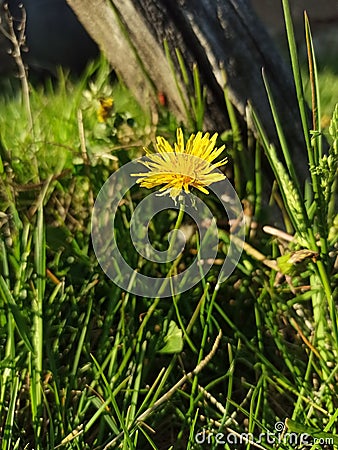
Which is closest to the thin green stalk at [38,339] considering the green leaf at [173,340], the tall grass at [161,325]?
the tall grass at [161,325]

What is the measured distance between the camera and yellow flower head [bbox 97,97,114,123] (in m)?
1.26

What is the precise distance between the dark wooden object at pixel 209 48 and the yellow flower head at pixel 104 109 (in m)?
0.09

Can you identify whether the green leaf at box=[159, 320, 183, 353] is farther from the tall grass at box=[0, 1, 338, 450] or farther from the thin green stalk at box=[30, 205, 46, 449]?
the thin green stalk at box=[30, 205, 46, 449]

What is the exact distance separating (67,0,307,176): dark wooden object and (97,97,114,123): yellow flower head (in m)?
0.09

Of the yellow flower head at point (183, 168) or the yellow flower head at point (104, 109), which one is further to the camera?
the yellow flower head at point (104, 109)

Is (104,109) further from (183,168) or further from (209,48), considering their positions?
(183,168)

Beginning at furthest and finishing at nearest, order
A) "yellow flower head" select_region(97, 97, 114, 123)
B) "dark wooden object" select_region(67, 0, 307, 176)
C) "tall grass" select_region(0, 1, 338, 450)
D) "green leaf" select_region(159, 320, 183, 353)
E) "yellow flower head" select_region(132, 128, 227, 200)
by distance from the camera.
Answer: "yellow flower head" select_region(97, 97, 114, 123)
"dark wooden object" select_region(67, 0, 307, 176)
"green leaf" select_region(159, 320, 183, 353)
"tall grass" select_region(0, 1, 338, 450)
"yellow flower head" select_region(132, 128, 227, 200)

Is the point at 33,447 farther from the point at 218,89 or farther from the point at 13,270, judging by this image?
the point at 218,89

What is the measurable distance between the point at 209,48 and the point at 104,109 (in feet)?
0.79

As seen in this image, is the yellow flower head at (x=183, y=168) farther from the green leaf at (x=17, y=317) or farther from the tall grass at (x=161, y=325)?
the green leaf at (x=17, y=317)

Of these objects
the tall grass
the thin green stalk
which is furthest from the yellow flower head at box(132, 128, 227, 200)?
the thin green stalk

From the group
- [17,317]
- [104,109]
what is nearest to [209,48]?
[104,109]

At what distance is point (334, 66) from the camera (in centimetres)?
320

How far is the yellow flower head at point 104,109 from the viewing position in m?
1.26
